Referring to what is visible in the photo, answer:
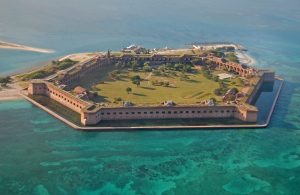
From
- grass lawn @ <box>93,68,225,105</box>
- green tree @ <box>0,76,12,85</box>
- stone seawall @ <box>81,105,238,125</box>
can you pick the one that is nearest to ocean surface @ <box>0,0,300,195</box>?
stone seawall @ <box>81,105,238,125</box>

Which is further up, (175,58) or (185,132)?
(175,58)

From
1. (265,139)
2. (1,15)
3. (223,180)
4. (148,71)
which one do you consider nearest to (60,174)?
(223,180)

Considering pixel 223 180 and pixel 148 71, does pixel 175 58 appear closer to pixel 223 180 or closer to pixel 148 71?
pixel 148 71

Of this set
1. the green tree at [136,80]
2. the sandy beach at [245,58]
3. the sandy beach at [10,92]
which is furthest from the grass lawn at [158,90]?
the sandy beach at [245,58]

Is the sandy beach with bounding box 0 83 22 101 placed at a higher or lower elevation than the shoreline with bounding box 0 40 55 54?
lower

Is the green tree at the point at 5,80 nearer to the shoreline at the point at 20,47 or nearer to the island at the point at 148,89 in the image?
the island at the point at 148,89

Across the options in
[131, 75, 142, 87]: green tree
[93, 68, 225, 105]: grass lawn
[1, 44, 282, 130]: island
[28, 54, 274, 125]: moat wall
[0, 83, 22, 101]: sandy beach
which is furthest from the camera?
[131, 75, 142, 87]: green tree

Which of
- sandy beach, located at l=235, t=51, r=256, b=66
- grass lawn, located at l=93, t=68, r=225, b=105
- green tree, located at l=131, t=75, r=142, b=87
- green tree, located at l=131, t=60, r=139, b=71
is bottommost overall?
grass lawn, located at l=93, t=68, r=225, b=105

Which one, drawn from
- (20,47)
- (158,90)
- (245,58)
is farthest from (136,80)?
(20,47)

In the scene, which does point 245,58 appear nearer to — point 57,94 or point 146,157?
point 57,94

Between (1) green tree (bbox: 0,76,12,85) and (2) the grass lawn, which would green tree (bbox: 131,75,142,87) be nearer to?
(2) the grass lawn
